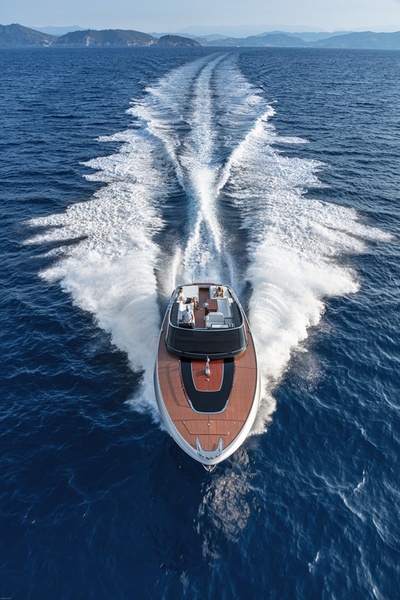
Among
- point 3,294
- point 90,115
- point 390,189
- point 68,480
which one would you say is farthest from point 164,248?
point 90,115

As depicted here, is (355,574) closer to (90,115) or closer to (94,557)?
(94,557)

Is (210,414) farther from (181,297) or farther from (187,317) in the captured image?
(181,297)

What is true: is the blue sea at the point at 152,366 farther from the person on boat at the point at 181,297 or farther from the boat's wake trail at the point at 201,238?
the person on boat at the point at 181,297

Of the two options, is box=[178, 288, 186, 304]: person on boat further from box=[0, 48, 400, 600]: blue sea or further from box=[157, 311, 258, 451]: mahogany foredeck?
box=[157, 311, 258, 451]: mahogany foredeck

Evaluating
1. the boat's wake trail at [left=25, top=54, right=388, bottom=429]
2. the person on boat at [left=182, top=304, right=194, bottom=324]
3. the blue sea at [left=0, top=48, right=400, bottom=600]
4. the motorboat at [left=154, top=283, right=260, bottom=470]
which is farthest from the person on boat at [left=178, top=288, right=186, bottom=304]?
the boat's wake trail at [left=25, top=54, right=388, bottom=429]

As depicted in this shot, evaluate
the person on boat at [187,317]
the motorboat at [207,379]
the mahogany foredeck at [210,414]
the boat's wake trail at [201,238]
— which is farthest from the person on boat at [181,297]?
the mahogany foredeck at [210,414]

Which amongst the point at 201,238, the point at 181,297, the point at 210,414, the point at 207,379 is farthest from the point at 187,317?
the point at 201,238
